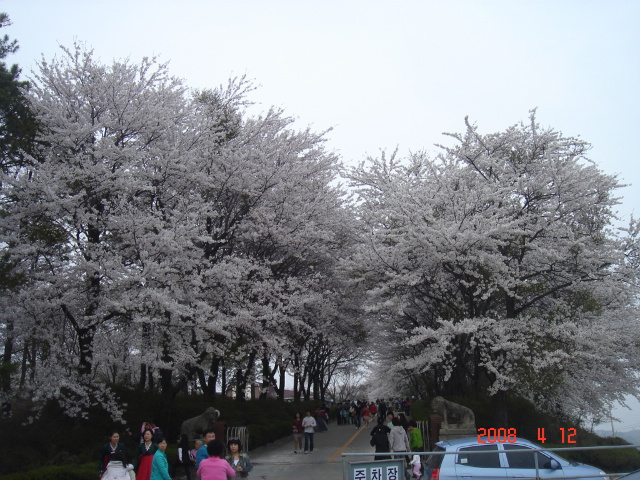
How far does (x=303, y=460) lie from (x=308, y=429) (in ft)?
5.33

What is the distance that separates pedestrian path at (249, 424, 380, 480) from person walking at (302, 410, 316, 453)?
0.33 metres

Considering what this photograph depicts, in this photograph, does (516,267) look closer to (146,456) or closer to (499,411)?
(499,411)

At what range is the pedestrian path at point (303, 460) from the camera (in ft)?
53.5

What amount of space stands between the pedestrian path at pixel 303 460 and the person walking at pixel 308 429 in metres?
0.33

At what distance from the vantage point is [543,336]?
2005 cm

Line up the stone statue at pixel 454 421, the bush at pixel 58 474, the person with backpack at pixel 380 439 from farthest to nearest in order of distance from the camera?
the stone statue at pixel 454 421, the person with backpack at pixel 380 439, the bush at pixel 58 474

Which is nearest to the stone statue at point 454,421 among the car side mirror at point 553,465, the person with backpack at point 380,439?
the person with backpack at point 380,439

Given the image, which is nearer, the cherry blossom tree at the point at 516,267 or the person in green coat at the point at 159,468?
the person in green coat at the point at 159,468

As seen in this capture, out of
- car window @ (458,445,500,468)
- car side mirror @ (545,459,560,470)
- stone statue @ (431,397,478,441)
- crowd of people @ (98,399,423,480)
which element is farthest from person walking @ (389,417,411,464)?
car side mirror @ (545,459,560,470)

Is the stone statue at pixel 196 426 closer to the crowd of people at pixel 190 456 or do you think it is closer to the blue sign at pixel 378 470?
the crowd of people at pixel 190 456

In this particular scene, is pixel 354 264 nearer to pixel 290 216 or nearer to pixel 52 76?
pixel 290 216

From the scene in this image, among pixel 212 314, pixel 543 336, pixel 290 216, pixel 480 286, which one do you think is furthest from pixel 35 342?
pixel 543 336

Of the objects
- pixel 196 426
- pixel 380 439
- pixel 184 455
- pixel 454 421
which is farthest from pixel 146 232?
pixel 454 421

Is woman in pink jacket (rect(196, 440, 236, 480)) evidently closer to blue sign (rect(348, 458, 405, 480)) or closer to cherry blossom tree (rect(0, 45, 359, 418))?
blue sign (rect(348, 458, 405, 480))
